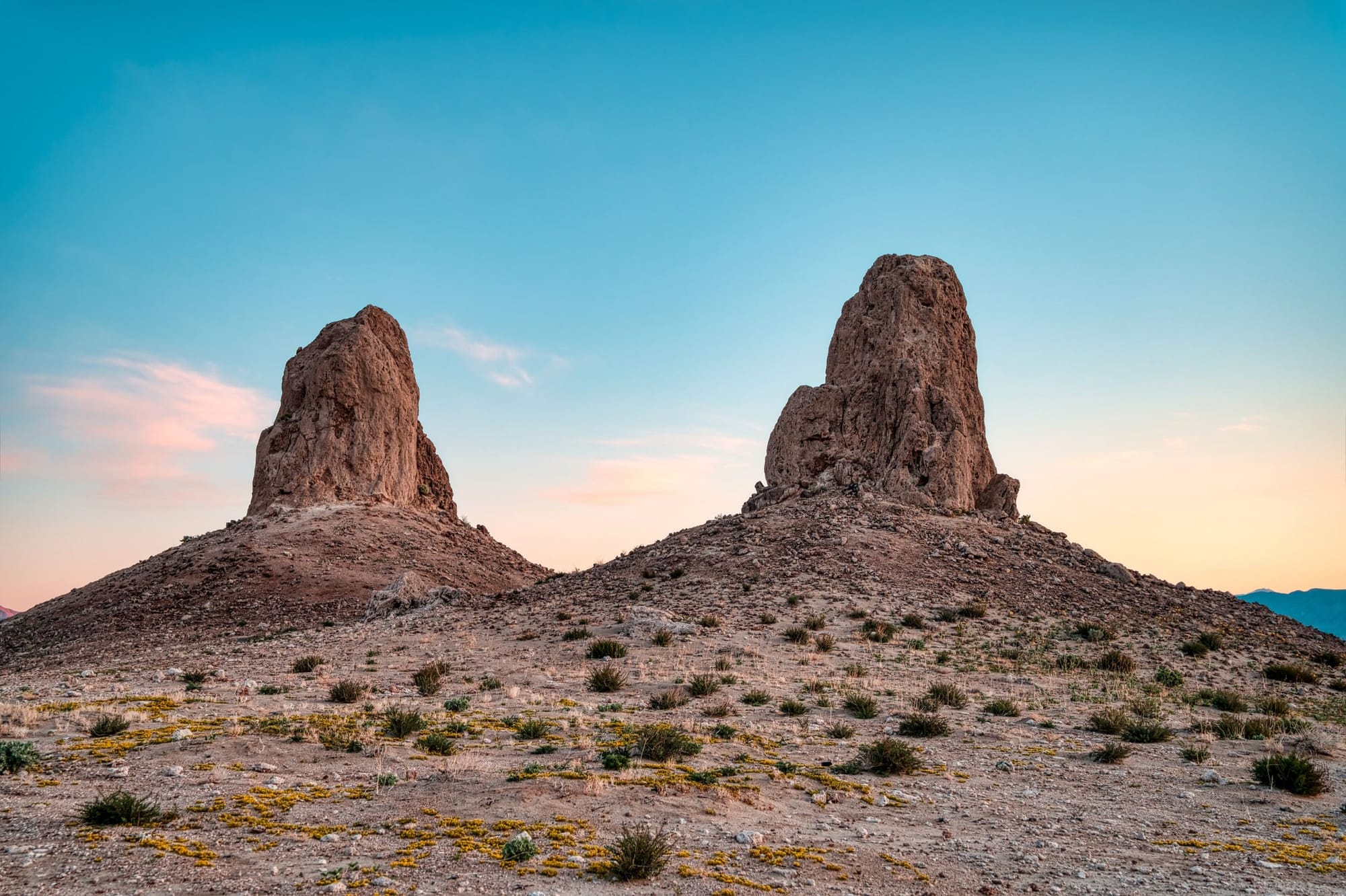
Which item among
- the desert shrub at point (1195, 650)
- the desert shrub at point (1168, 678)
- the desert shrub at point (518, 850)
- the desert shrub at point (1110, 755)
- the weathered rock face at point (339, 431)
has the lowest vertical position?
the desert shrub at point (518, 850)

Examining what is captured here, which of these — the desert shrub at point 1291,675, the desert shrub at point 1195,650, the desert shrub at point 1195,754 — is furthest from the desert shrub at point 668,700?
the desert shrub at point 1291,675

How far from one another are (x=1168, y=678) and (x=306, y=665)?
22.9m

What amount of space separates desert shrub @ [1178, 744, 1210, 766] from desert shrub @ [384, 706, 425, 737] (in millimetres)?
12729

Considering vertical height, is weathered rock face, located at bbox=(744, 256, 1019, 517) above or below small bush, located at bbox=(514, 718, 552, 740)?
above

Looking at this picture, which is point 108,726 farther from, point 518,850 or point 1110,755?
point 1110,755

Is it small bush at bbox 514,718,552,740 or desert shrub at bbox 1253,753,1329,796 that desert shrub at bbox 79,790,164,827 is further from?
desert shrub at bbox 1253,753,1329,796

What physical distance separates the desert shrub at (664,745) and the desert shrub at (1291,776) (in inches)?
334

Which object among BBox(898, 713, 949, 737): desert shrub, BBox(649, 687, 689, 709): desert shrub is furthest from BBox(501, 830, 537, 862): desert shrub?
BBox(898, 713, 949, 737): desert shrub

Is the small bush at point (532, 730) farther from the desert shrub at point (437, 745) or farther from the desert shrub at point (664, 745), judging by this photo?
the desert shrub at point (664, 745)

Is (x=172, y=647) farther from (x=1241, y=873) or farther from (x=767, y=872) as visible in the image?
(x=1241, y=873)

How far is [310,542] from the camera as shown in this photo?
39.4 m

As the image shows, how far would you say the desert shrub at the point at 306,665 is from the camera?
1977 centimetres

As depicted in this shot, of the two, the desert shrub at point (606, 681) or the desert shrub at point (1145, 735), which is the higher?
the desert shrub at point (606, 681)

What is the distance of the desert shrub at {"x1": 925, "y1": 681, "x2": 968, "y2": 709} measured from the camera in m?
16.3
